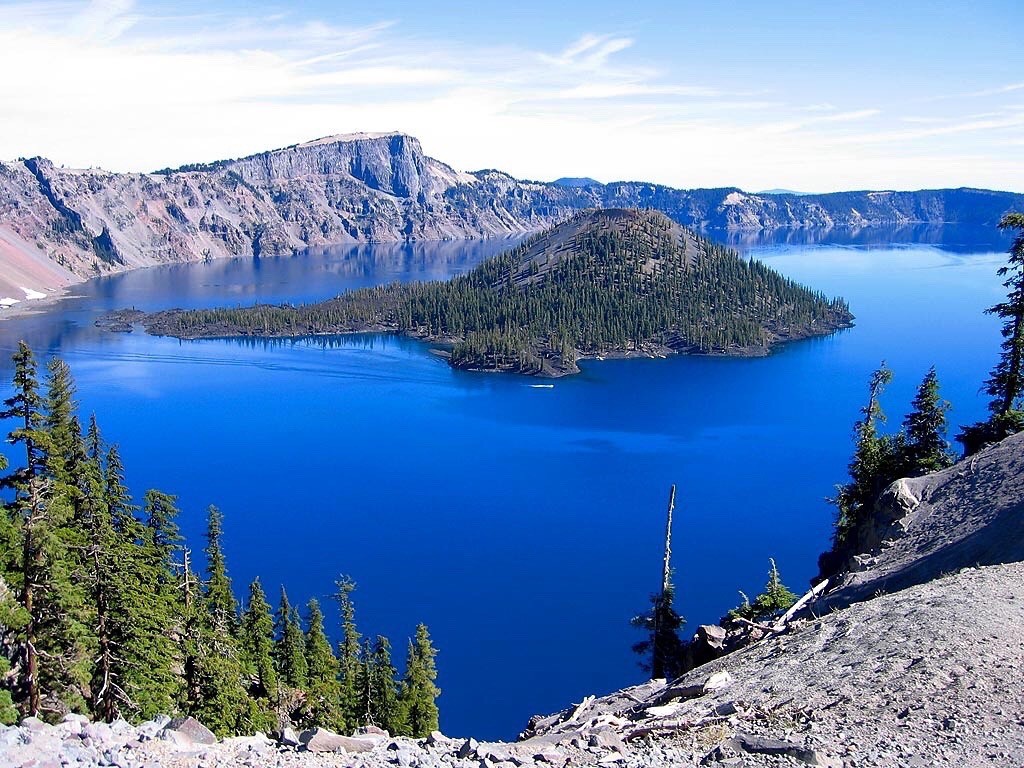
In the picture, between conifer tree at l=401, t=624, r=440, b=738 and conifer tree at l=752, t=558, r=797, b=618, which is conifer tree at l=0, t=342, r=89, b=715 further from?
conifer tree at l=752, t=558, r=797, b=618

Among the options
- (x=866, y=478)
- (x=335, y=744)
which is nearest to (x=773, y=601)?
(x=866, y=478)

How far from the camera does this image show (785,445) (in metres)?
99.8

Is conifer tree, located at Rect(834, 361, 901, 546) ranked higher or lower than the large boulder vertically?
lower

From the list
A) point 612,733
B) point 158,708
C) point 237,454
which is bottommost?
point 237,454

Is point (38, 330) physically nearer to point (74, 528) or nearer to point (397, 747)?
point (74, 528)

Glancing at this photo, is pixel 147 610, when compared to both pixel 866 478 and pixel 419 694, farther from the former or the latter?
pixel 866 478

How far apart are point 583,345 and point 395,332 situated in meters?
49.7

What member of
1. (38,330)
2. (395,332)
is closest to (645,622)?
(395,332)

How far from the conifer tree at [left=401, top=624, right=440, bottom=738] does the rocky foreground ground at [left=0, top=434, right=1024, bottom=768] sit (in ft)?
61.0

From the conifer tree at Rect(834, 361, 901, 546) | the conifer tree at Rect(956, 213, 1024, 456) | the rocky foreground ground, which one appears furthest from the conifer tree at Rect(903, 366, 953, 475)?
the rocky foreground ground

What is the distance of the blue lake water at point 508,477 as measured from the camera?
59.5 m

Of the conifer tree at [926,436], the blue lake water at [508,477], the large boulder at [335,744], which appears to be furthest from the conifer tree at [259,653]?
the conifer tree at [926,436]

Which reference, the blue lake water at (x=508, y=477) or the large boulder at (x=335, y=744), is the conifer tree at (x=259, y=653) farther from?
the large boulder at (x=335, y=744)

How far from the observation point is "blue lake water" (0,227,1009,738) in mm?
59500
